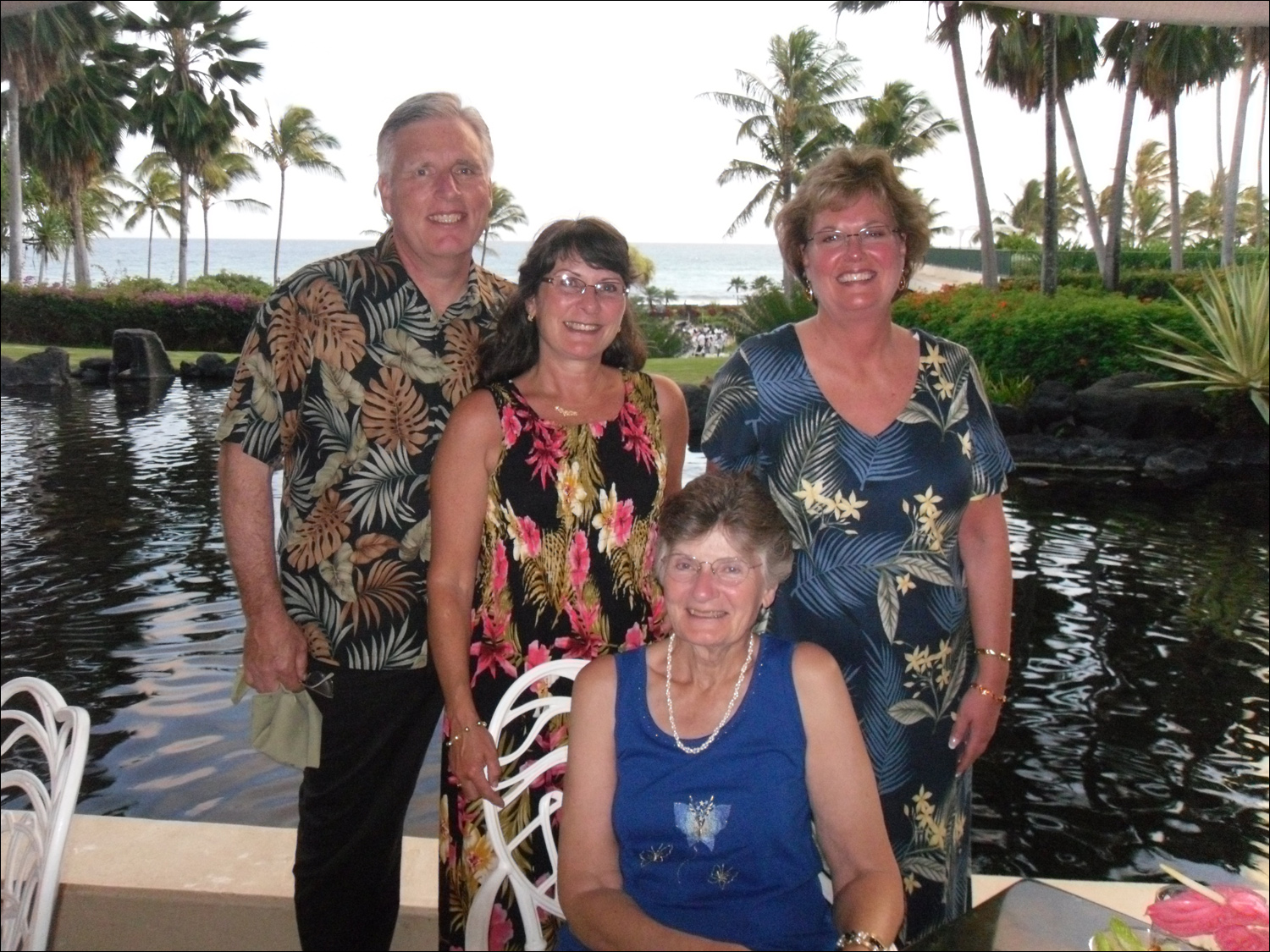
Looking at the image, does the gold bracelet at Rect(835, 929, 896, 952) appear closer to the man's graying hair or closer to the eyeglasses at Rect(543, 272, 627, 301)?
the eyeglasses at Rect(543, 272, 627, 301)

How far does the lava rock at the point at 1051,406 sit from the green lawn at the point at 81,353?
14.7 m

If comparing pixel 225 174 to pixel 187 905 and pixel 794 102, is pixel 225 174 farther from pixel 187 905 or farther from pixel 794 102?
pixel 187 905

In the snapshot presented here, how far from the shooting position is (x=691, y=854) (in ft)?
5.76

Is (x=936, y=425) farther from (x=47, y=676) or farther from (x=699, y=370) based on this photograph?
(x=699, y=370)

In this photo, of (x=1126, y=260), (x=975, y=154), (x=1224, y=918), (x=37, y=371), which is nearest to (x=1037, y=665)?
(x=1224, y=918)

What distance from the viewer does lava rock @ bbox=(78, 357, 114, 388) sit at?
2025cm

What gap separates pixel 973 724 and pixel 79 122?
32.6 metres

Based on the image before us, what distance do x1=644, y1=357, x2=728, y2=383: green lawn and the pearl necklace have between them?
1441cm

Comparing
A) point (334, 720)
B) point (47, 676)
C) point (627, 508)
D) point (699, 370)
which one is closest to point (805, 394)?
point (627, 508)

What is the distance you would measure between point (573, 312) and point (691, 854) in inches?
36.8

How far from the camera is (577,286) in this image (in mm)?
2158

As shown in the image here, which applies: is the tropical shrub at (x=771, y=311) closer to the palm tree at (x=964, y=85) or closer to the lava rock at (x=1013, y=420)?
the lava rock at (x=1013, y=420)

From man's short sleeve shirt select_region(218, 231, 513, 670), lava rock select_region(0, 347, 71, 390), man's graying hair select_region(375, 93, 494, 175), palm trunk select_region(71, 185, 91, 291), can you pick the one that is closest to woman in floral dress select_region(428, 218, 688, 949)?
man's short sleeve shirt select_region(218, 231, 513, 670)

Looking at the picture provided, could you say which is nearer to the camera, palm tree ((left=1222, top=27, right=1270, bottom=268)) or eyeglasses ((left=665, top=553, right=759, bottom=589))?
eyeglasses ((left=665, top=553, right=759, bottom=589))
